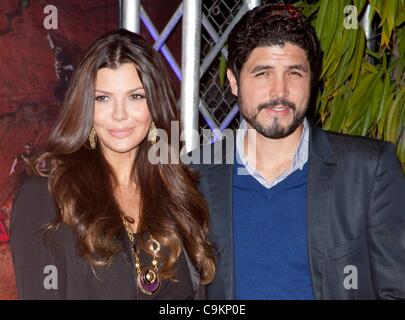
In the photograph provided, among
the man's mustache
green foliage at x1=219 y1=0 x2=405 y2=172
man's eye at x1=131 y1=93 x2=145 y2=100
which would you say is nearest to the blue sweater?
the man's mustache

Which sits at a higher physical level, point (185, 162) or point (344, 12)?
point (344, 12)

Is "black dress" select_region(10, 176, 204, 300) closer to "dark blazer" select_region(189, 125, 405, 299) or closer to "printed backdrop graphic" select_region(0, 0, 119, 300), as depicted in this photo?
Answer: "dark blazer" select_region(189, 125, 405, 299)

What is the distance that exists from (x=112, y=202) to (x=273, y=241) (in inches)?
23.1

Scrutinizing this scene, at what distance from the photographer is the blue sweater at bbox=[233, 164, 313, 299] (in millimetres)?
2168

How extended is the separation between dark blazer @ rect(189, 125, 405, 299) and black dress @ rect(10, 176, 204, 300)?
0.38 meters

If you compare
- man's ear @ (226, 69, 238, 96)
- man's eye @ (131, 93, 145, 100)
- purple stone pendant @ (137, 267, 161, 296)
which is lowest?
purple stone pendant @ (137, 267, 161, 296)

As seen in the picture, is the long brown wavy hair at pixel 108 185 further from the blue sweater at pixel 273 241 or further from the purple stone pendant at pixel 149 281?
the blue sweater at pixel 273 241

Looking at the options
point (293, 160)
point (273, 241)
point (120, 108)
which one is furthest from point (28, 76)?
point (273, 241)

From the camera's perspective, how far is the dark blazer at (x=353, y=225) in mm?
2143

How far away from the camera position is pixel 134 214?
230cm

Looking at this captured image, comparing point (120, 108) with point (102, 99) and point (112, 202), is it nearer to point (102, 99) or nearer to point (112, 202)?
point (102, 99)
